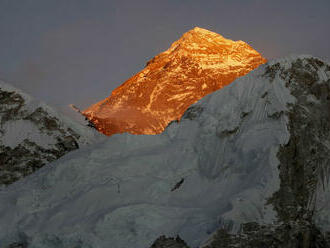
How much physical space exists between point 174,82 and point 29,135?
44.0 m

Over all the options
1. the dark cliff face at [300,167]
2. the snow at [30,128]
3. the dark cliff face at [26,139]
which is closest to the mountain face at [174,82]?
the snow at [30,128]

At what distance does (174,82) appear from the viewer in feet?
259

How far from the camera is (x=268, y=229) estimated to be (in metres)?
23.2

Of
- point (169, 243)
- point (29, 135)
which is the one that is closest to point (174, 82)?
point (29, 135)

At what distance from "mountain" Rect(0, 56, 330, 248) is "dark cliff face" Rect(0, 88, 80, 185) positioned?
4372mm

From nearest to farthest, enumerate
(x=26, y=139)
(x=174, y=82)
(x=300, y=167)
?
1. (x=300, y=167)
2. (x=26, y=139)
3. (x=174, y=82)

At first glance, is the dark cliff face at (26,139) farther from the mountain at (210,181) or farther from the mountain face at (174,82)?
the mountain face at (174,82)

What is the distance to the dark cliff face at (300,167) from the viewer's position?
908 inches

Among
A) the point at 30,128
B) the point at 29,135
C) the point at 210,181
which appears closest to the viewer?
the point at 210,181

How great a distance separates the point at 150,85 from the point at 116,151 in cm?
5126

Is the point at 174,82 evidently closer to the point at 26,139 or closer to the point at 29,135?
the point at 29,135

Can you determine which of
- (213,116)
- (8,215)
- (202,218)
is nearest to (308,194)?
(202,218)

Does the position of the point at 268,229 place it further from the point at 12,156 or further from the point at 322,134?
the point at 12,156

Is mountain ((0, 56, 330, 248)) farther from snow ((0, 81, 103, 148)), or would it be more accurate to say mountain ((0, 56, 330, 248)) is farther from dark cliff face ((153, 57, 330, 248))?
snow ((0, 81, 103, 148))
